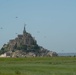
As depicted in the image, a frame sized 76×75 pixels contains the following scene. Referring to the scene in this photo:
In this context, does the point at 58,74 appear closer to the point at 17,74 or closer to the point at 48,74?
the point at 48,74

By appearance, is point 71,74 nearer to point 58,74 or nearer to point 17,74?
point 58,74

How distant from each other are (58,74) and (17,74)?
15.9 ft

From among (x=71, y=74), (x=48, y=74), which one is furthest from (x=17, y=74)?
(x=71, y=74)

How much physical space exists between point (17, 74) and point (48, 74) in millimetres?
3631

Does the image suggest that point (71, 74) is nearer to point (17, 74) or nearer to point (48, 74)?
point (48, 74)

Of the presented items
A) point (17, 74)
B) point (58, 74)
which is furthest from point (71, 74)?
point (17, 74)

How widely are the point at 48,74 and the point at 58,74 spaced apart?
122cm

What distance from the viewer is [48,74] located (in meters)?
42.6

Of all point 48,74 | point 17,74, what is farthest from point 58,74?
point 17,74

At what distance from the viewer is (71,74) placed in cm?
4291

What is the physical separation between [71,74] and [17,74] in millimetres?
6376

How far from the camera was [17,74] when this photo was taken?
138 feet
